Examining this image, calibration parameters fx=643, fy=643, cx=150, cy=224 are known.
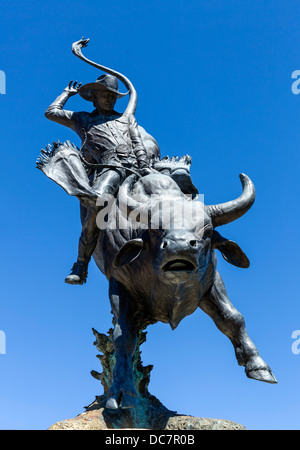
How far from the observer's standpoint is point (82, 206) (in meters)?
9.16

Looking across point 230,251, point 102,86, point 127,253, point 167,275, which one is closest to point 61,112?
point 102,86

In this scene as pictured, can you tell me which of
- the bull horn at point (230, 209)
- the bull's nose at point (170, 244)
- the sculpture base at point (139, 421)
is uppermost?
the bull horn at point (230, 209)

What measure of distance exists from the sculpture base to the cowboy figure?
183 cm

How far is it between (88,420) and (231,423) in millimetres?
1580

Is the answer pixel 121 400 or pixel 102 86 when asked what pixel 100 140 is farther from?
pixel 121 400

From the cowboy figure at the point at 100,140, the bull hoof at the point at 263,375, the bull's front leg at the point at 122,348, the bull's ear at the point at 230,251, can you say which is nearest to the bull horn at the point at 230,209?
the bull's ear at the point at 230,251

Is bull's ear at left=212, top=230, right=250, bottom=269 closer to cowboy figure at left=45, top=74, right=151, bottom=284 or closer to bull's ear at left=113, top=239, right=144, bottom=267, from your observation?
bull's ear at left=113, top=239, right=144, bottom=267

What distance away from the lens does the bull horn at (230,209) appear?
7676 millimetres

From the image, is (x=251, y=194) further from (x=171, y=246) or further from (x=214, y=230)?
(x=171, y=246)

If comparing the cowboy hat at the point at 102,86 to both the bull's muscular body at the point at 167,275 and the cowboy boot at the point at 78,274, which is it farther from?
the cowboy boot at the point at 78,274

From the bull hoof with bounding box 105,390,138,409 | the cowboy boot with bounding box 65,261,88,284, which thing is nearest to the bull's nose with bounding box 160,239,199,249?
the bull hoof with bounding box 105,390,138,409

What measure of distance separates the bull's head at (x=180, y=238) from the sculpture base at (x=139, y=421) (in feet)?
5.39

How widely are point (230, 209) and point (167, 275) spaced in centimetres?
136

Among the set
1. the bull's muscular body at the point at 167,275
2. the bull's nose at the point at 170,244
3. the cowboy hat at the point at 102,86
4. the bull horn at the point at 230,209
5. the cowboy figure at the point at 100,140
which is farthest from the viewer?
the cowboy hat at the point at 102,86
